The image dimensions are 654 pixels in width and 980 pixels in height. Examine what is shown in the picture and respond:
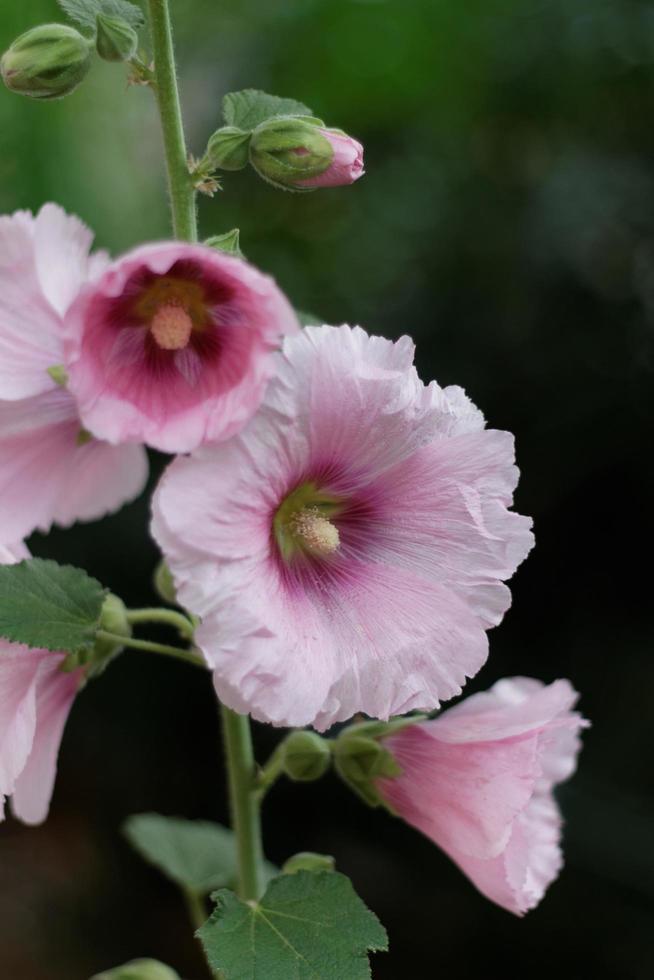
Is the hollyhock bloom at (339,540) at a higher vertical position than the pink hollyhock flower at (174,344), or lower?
lower

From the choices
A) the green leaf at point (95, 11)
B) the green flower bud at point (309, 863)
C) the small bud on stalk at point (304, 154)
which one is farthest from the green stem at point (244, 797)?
the green leaf at point (95, 11)

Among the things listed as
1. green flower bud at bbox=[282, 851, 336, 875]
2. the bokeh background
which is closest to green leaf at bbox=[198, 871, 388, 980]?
green flower bud at bbox=[282, 851, 336, 875]

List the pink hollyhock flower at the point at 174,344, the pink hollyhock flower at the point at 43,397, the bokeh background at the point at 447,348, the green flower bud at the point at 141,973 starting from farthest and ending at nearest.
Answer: the bokeh background at the point at 447,348 < the green flower bud at the point at 141,973 < the pink hollyhock flower at the point at 43,397 < the pink hollyhock flower at the point at 174,344

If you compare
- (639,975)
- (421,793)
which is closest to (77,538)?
(639,975)

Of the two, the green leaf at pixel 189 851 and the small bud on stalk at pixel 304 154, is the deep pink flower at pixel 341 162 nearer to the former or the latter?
the small bud on stalk at pixel 304 154

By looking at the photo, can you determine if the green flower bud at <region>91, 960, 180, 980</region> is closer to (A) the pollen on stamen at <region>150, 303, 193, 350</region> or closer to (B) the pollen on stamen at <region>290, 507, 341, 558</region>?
(B) the pollen on stamen at <region>290, 507, 341, 558</region>

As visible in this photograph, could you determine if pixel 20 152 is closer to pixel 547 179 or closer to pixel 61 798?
pixel 547 179

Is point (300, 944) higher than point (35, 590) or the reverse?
the reverse
